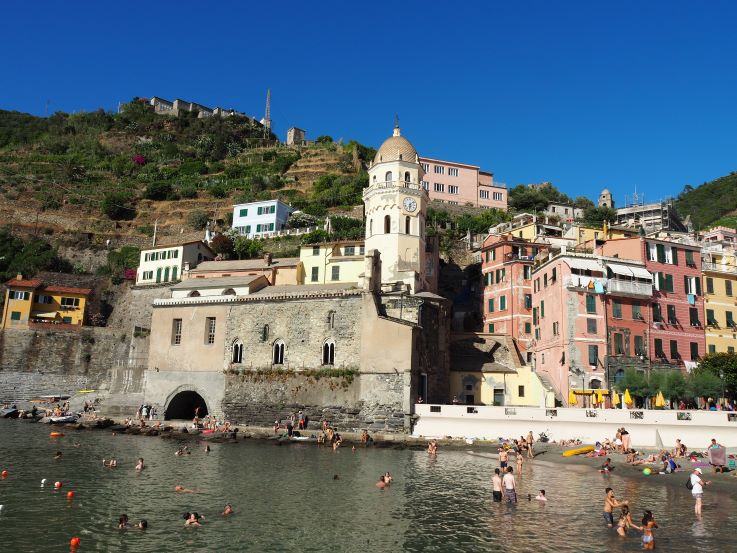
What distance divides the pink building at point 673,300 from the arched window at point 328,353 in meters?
22.3

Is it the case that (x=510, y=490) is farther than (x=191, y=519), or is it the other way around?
(x=510, y=490)

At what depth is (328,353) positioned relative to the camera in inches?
1640

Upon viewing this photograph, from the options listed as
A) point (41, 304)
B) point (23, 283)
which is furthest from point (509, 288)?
point (23, 283)

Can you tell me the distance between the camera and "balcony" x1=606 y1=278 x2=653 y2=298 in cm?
4288

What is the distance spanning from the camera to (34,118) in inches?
5251

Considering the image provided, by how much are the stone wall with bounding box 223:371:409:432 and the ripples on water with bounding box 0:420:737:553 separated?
21.3 feet

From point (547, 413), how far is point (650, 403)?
28.0ft

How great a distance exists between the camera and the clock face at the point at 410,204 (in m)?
49.1

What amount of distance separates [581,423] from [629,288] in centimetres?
1255

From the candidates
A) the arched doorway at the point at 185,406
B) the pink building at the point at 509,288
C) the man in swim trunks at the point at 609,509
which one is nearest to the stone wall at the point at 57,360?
the arched doorway at the point at 185,406

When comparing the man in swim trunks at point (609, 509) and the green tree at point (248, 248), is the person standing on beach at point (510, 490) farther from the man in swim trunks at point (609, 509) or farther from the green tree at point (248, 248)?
the green tree at point (248, 248)

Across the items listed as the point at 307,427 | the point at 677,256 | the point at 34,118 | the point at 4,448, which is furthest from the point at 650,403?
the point at 34,118

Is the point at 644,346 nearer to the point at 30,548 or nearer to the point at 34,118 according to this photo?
the point at 30,548

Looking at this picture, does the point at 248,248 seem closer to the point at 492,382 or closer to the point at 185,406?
the point at 185,406
